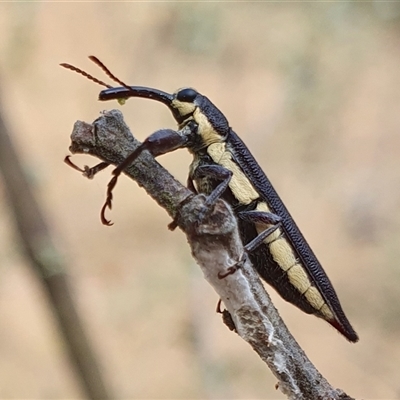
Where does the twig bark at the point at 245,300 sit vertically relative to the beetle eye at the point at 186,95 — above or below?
below

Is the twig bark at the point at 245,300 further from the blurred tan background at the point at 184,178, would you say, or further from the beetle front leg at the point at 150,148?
the blurred tan background at the point at 184,178

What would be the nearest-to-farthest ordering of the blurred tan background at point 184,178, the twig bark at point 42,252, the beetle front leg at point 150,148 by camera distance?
the beetle front leg at point 150,148
the twig bark at point 42,252
the blurred tan background at point 184,178

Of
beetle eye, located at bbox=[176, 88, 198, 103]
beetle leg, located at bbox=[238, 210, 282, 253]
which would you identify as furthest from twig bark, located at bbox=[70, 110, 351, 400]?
beetle eye, located at bbox=[176, 88, 198, 103]

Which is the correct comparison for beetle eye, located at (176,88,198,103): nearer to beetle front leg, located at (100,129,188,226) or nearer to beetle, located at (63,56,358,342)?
beetle, located at (63,56,358,342)

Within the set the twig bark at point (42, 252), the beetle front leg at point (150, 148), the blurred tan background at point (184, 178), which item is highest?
the blurred tan background at point (184, 178)

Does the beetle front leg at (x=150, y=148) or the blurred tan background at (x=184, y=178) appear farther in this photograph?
the blurred tan background at (x=184, y=178)

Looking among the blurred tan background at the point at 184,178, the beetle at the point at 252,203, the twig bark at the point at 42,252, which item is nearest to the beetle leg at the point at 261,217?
the beetle at the point at 252,203

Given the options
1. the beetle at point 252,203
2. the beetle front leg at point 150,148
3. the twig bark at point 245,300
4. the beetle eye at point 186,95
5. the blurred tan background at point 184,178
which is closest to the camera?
the twig bark at point 245,300

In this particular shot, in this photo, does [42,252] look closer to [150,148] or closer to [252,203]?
[252,203]
